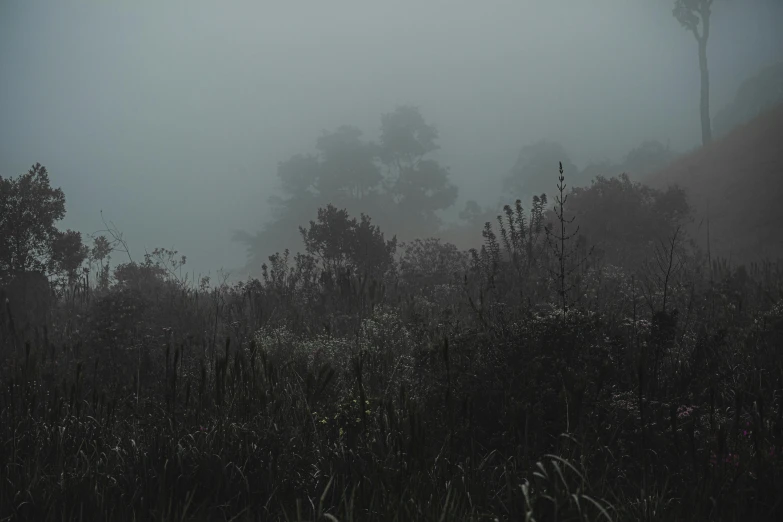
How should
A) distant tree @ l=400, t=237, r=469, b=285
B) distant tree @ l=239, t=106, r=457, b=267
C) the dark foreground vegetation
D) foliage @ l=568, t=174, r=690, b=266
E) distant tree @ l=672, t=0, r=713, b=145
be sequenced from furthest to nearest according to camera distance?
distant tree @ l=239, t=106, r=457, b=267, distant tree @ l=672, t=0, r=713, b=145, foliage @ l=568, t=174, r=690, b=266, distant tree @ l=400, t=237, r=469, b=285, the dark foreground vegetation

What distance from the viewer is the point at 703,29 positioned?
38.8m

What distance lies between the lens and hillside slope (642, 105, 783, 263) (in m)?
18.9

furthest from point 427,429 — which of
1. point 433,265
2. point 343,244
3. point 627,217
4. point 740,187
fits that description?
point 740,187

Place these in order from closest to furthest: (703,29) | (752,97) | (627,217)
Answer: (627,217) → (703,29) → (752,97)

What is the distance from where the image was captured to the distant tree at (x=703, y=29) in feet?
125

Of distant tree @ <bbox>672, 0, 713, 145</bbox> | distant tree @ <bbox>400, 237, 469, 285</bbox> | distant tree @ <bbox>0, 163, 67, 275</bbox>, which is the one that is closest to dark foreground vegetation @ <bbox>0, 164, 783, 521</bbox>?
distant tree @ <bbox>0, 163, 67, 275</bbox>

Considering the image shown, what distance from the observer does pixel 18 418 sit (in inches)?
137

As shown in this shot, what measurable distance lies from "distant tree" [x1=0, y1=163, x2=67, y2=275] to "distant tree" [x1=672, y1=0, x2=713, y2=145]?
41.4 metres

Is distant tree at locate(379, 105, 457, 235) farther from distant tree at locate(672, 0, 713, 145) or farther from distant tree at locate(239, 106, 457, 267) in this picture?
distant tree at locate(672, 0, 713, 145)

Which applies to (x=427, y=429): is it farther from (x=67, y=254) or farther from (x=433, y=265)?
(x=433, y=265)

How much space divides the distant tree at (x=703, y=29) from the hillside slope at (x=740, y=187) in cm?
755

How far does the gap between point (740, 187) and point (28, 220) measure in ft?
88.6

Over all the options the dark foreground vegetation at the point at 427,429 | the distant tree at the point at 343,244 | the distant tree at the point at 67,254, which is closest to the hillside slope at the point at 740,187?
the distant tree at the point at 343,244

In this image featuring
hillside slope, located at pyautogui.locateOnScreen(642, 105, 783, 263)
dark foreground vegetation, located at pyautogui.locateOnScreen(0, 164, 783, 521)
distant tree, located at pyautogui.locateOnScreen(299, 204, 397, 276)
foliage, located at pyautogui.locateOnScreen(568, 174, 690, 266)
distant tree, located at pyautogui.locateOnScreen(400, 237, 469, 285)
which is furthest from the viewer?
hillside slope, located at pyautogui.locateOnScreen(642, 105, 783, 263)
